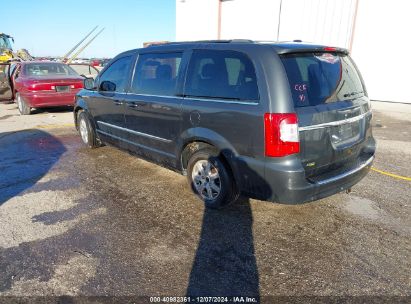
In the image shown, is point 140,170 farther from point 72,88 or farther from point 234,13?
point 234,13

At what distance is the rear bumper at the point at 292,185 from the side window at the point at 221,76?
2.31 feet

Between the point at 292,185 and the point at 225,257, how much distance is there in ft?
2.91

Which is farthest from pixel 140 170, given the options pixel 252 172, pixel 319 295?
pixel 319 295

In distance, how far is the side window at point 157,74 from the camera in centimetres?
421

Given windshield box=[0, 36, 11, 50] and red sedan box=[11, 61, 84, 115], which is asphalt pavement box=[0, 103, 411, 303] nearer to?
red sedan box=[11, 61, 84, 115]

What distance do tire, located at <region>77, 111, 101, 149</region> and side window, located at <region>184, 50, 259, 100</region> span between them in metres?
2.95

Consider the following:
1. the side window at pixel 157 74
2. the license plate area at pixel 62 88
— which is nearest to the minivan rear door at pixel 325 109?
the side window at pixel 157 74

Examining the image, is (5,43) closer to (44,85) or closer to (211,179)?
(44,85)

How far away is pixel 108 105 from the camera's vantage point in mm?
5465

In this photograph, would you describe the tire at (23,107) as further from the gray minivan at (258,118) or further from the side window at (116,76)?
the gray minivan at (258,118)

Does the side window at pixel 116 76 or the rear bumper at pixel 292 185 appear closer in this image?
the rear bumper at pixel 292 185

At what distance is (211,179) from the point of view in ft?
12.9

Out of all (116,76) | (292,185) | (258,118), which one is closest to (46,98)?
(116,76)

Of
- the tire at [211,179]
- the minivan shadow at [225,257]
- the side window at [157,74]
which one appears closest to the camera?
the minivan shadow at [225,257]
